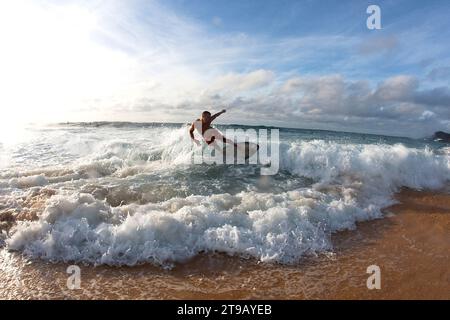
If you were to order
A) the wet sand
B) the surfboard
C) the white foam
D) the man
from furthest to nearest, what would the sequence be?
1. the surfboard
2. the man
3. the white foam
4. the wet sand

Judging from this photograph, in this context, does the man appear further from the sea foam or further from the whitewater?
the sea foam

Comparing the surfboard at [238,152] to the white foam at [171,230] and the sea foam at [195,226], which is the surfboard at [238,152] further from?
the white foam at [171,230]

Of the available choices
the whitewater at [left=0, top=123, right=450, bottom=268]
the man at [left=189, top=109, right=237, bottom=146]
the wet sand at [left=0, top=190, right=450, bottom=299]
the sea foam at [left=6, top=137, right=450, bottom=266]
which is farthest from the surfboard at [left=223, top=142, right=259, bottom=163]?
the wet sand at [left=0, top=190, right=450, bottom=299]

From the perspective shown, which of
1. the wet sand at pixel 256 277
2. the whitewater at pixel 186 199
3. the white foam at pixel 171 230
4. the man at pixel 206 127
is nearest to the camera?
the wet sand at pixel 256 277

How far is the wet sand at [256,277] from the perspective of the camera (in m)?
4.13

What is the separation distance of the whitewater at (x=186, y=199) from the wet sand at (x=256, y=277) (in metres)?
0.26

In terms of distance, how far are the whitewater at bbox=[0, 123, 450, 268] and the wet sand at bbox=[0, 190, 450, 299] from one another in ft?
0.85

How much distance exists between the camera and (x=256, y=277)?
454cm

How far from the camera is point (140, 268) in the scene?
185 inches

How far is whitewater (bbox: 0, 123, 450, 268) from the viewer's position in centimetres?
523

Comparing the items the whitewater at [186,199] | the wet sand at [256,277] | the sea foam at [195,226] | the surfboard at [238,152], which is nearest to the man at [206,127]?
the whitewater at [186,199]

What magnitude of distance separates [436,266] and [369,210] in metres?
2.44

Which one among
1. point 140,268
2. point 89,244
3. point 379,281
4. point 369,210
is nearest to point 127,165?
point 89,244

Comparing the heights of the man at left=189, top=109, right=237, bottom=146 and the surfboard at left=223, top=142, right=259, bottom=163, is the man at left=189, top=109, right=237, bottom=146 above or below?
above
